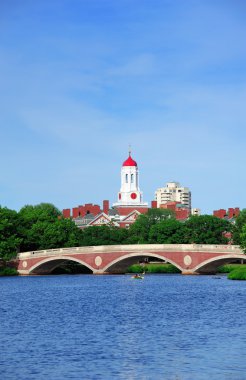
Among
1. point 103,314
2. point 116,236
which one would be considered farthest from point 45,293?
point 116,236

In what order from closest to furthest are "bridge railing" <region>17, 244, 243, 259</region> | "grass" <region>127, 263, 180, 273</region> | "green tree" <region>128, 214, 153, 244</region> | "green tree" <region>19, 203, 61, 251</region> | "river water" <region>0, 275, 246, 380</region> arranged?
"river water" <region>0, 275, 246, 380</region>
"bridge railing" <region>17, 244, 243, 259</region>
"grass" <region>127, 263, 180, 273</region>
"green tree" <region>19, 203, 61, 251</region>
"green tree" <region>128, 214, 153, 244</region>

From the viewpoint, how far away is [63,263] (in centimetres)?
12344

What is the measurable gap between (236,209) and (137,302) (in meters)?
131

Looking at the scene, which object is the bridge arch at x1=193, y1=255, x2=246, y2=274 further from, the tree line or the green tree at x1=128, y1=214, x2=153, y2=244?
the green tree at x1=128, y1=214, x2=153, y2=244

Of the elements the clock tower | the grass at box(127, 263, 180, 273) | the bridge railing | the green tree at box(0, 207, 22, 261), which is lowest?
the grass at box(127, 263, 180, 273)

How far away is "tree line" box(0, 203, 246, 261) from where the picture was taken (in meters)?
120

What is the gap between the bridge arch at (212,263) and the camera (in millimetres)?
99775

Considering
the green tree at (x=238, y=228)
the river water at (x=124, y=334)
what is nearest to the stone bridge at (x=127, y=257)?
the river water at (x=124, y=334)

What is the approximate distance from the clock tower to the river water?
348 feet

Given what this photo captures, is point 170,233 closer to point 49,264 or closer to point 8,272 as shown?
point 49,264

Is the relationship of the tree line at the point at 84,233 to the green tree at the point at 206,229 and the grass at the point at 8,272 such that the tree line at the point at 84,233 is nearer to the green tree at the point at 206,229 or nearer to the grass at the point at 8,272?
the green tree at the point at 206,229

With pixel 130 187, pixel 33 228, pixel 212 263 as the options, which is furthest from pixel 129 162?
pixel 212 263

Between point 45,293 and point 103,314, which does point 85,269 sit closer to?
point 45,293

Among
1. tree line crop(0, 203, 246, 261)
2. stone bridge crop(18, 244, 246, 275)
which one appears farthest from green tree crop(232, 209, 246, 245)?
stone bridge crop(18, 244, 246, 275)
